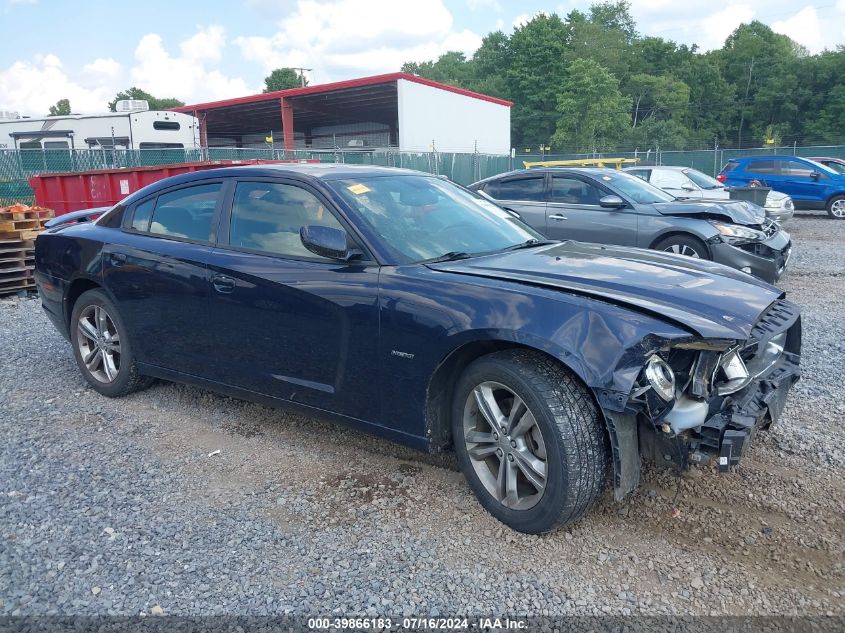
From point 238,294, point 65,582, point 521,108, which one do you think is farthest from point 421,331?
point 521,108

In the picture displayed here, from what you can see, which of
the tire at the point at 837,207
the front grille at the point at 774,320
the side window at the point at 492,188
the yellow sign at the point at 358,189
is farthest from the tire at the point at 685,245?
the tire at the point at 837,207

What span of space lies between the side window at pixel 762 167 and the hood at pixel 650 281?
1666cm

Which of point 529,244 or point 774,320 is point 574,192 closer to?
point 529,244

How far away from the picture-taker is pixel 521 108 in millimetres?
63000

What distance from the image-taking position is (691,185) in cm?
1442

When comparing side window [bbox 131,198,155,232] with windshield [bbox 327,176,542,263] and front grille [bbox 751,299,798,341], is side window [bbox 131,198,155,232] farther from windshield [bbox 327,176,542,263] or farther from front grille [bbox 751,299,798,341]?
front grille [bbox 751,299,798,341]

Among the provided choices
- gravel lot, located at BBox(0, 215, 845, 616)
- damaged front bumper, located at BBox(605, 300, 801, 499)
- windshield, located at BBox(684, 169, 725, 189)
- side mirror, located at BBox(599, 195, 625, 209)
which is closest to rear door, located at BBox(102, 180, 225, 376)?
gravel lot, located at BBox(0, 215, 845, 616)

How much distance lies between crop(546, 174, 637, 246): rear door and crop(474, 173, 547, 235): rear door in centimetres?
12

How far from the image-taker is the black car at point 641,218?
7.86 metres

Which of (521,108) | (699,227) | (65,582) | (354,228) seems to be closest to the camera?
(65,582)

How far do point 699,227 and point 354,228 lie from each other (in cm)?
570

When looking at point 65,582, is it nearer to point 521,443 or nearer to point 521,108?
point 521,443

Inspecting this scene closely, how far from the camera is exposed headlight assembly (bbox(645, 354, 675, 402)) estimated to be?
274 centimetres

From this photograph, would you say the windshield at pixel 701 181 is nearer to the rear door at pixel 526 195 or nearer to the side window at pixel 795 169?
the side window at pixel 795 169
